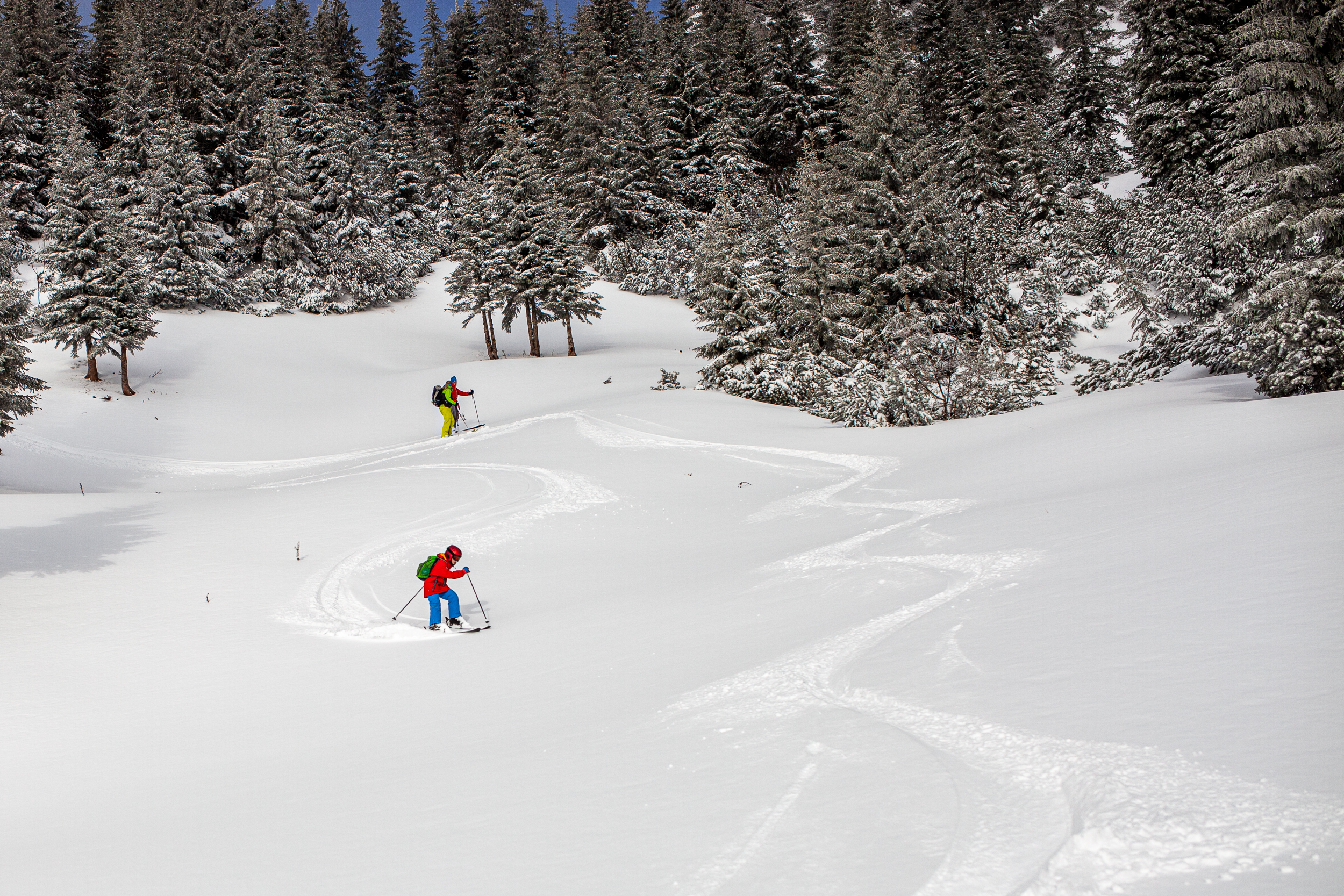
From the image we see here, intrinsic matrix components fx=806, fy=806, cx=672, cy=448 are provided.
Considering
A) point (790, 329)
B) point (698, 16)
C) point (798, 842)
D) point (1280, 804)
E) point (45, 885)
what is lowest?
point (45, 885)

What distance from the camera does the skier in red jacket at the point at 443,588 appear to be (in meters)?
9.64

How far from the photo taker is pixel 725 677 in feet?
20.3

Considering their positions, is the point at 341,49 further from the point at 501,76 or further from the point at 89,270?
the point at 89,270

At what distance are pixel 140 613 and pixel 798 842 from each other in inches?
389


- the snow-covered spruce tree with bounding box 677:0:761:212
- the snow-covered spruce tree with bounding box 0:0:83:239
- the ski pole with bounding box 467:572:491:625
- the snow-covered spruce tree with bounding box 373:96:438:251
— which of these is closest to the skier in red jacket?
the ski pole with bounding box 467:572:491:625

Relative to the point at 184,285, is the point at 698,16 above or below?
above

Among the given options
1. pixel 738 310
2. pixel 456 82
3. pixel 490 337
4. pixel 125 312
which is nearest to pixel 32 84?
pixel 456 82

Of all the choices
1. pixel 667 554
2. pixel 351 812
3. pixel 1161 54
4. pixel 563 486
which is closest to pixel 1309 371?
pixel 667 554

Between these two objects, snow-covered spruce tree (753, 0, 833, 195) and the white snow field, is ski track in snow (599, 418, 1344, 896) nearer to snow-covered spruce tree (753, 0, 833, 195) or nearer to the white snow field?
the white snow field

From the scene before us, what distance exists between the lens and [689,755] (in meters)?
4.86

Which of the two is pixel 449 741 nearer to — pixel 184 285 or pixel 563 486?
pixel 563 486

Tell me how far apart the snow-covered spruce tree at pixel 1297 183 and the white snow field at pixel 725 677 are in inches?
70.0

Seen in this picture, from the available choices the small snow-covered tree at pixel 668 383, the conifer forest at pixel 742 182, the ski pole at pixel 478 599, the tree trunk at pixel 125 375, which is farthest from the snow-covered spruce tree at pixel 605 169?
the ski pole at pixel 478 599

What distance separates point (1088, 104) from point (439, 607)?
56033 mm
